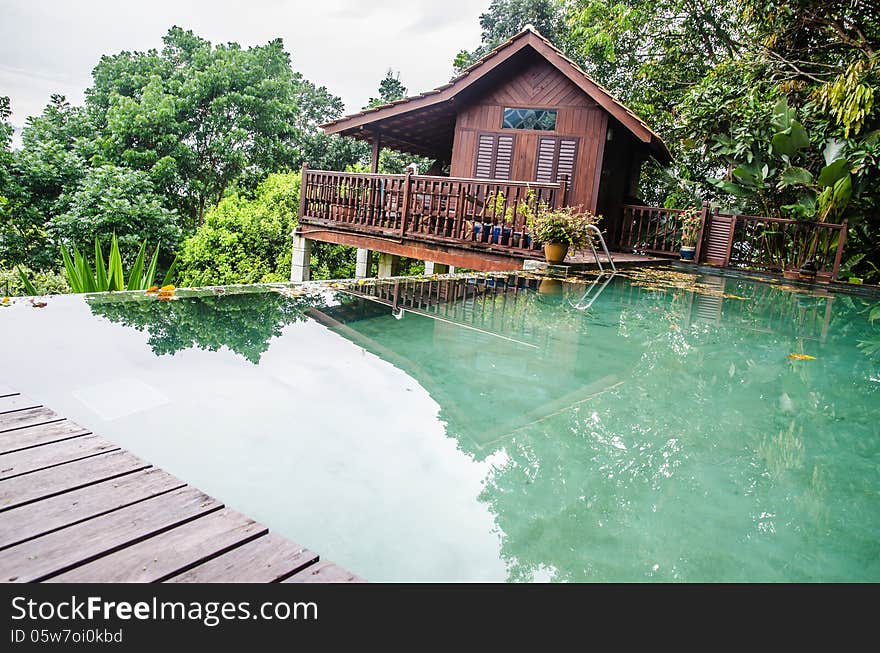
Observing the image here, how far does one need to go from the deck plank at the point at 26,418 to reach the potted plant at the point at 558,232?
265 inches

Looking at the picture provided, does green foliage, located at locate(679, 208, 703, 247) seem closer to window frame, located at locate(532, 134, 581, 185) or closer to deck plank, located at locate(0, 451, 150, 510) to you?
window frame, located at locate(532, 134, 581, 185)

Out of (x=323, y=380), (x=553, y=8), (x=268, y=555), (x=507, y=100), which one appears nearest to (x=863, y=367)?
(x=323, y=380)

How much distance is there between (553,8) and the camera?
2002 cm

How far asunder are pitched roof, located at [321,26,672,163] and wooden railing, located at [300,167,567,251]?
168 cm

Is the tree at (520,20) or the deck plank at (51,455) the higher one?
the tree at (520,20)

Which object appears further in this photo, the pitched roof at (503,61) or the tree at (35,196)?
the tree at (35,196)

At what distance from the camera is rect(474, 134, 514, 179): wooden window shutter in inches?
478

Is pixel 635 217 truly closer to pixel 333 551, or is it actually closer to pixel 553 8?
pixel 553 8

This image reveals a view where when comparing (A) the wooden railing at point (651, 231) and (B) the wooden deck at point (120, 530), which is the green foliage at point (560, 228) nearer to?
(A) the wooden railing at point (651, 231)

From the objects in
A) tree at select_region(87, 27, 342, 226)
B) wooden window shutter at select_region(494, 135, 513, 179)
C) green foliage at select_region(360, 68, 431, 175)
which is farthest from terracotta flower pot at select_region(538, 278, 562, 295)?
tree at select_region(87, 27, 342, 226)

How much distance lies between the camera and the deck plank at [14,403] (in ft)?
6.54

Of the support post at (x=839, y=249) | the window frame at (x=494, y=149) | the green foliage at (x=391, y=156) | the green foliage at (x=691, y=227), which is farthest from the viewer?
the green foliage at (x=391, y=156)

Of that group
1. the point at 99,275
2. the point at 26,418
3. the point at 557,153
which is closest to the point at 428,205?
the point at 557,153

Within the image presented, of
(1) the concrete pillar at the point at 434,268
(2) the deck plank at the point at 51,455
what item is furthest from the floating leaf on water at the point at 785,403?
(1) the concrete pillar at the point at 434,268
